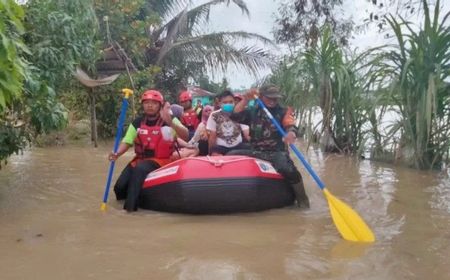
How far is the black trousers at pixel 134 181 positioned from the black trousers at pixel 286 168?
924 mm

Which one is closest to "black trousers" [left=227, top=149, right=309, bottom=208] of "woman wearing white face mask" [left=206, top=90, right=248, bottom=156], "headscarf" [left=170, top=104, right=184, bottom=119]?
"woman wearing white face mask" [left=206, top=90, right=248, bottom=156]

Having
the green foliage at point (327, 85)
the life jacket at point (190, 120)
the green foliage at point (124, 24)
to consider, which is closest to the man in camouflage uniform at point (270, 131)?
the life jacket at point (190, 120)

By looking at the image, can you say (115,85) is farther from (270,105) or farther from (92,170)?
(270,105)

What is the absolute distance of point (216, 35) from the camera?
15477 mm

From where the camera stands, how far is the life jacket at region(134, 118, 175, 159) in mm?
5555

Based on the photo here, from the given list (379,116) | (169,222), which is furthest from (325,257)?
(379,116)

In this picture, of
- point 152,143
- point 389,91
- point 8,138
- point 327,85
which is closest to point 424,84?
point 389,91

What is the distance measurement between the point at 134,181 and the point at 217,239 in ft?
4.55

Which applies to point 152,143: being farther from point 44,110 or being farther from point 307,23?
point 307,23

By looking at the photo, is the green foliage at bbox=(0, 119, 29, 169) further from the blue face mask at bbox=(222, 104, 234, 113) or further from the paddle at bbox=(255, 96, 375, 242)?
the paddle at bbox=(255, 96, 375, 242)

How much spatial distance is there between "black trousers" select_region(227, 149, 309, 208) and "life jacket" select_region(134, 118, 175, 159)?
2.37 feet

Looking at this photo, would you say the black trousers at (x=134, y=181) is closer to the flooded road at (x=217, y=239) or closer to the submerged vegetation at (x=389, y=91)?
the flooded road at (x=217, y=239)

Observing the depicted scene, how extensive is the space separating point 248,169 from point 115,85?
26.8 feet

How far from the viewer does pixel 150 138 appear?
5602mm
